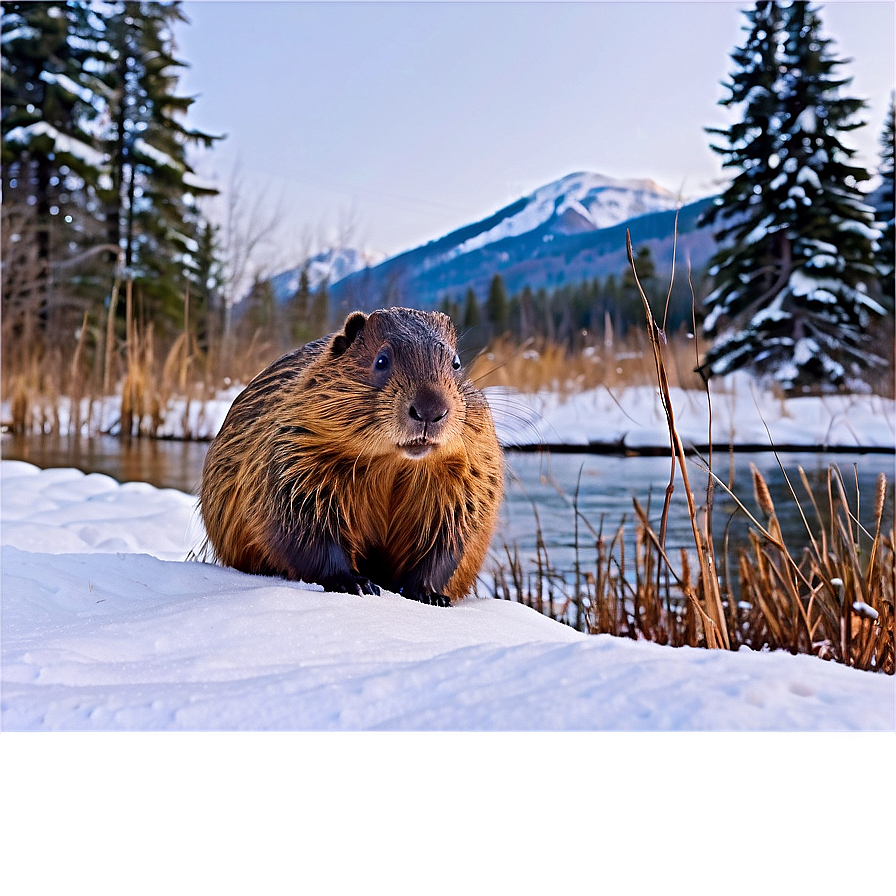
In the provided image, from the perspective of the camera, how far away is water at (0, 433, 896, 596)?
3820 mm

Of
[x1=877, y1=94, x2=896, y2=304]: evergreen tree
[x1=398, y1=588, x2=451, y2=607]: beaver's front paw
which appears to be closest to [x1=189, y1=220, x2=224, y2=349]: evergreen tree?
[x1=398, y1=588, x2=451, y2=607]: beaver's front paw

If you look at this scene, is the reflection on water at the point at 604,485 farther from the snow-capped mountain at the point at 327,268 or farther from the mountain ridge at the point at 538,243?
the snow-capped mountain at the point at 327,268

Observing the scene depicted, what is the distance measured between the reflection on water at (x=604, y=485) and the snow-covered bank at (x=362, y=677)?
1.78 metres

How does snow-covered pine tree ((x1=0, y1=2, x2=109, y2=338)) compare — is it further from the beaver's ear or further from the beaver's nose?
the beaver's nose

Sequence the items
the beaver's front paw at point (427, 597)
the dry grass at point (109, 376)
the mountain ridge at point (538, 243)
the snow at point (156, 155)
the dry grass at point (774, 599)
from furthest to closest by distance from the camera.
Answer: the dry grass at point (109, 376)
the snow at point (156, 155)
the mountain ridge at point (538, 243)
the beaver's front paw at point (427, 597)
the dry grass at point (774, 599)

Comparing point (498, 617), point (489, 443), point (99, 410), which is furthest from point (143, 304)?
point (498, 617)

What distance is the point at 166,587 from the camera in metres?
2.22

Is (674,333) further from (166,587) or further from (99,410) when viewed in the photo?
(99,410)

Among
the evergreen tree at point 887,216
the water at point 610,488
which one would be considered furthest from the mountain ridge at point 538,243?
the water at point 610,488

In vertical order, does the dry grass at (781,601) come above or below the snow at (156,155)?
below

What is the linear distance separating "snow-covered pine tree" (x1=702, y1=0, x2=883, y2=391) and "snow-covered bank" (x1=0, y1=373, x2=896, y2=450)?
12cm

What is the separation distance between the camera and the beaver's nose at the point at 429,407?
1951mm

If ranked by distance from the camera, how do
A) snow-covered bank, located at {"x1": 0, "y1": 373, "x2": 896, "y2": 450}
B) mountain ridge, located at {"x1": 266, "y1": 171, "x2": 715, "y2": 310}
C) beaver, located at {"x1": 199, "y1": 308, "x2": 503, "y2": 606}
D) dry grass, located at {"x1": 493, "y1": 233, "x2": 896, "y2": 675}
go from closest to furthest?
beaver, located at {"x1": 199, "y1": 308, "x2": 503, "y2": 606}
dry grass, located at {"x1": 493, "y1": 233, "x2": 896, "y2": 675}
mountain ridge, located at {"x1": 266, "y1": 171, "x2": 715, "y2": 310}
snow-covered bank, located at {"x1": 0, "y1": 373, "x2": 896, "y2": 450}

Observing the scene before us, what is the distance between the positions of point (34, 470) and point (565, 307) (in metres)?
2.90
